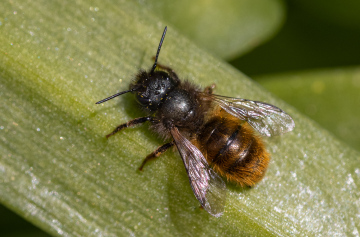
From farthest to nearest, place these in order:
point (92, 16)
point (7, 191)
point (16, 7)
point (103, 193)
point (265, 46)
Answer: point (265, 46) < point (92, 16) < point (16, 7) < point (103, 193) < point (7, 191)

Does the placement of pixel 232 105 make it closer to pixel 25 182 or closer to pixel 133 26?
pixel 133 26

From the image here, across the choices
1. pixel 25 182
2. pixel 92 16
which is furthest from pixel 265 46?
pixel 25 182

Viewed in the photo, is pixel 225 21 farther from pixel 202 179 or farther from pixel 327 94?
pixel 202 179

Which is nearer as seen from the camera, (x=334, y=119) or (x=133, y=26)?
Result: (x=133, y=26)

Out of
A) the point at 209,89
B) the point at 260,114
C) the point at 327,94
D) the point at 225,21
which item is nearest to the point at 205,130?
the point at 209,89

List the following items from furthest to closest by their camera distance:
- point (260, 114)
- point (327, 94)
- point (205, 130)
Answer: point (327, 94), point (260, 114), point (205, 130)

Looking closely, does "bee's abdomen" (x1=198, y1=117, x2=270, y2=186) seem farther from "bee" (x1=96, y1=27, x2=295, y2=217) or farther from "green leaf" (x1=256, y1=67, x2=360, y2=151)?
"green leaf" (x1=256, y1=67, x2=360, y2=151)

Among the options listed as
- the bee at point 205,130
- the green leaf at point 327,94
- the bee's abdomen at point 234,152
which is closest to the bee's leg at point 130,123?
the bee at point 205,130
